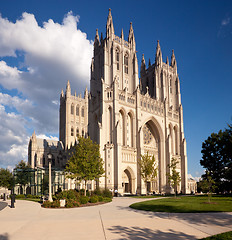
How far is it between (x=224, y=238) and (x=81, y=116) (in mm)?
94860

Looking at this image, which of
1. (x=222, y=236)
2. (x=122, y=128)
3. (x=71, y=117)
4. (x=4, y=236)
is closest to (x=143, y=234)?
(x=222, y=236)

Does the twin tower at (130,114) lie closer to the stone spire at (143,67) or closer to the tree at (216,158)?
the stone spire at (143,67)

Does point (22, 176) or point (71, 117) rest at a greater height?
point (71, 117)

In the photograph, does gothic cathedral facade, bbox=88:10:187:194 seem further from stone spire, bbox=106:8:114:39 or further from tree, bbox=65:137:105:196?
tree, bbox=65:137:105:196

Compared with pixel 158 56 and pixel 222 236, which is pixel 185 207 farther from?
pixel 158 56

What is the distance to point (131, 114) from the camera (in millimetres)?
54938

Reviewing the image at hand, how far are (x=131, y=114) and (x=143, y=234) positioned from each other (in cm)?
4610

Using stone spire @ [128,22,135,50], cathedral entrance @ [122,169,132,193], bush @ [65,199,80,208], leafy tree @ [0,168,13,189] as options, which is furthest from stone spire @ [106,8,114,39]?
bush @ [65,199,80,208]

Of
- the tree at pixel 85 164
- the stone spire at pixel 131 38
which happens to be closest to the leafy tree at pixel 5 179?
the tree at pixel 85 164

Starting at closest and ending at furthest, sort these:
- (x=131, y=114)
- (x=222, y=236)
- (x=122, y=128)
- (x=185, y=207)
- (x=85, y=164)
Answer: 1. (x=222, y=236)
2. (x=185, y=207)
3. (x=85, y=164)
4. (x=122, y=128)
5. (x=131, y=114)

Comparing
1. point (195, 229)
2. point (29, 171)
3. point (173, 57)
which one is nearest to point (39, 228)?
point (195, 229)

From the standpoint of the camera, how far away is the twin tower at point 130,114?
49.1 m

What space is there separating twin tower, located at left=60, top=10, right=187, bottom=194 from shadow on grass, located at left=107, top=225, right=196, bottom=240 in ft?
115

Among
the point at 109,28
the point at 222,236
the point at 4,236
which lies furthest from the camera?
the point at 109,28
